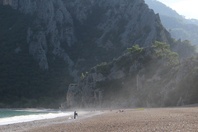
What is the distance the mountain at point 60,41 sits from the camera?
13375cm

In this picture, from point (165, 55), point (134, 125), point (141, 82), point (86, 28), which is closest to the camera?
point (134, 125)

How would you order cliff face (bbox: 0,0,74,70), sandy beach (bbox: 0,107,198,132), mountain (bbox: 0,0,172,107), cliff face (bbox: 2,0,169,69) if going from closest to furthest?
sandy beach (bbox: 0,107,198,132), mountain (bbox: 0,0,172,107), cliff face (bbox: 2,0,169,69), cliff face (bbox: 0,0,74,70)

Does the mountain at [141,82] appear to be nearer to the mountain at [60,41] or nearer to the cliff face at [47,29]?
the mountain at [60,41]

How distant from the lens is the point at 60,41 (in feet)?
476

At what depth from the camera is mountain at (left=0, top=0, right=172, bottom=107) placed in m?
134

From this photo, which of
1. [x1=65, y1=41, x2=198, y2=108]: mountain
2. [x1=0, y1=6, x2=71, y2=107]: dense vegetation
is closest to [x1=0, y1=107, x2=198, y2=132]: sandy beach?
[x1=65, y1=41, x2=198, y2=108]: mountain

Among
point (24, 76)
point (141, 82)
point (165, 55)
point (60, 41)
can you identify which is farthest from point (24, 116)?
point (60, 41)

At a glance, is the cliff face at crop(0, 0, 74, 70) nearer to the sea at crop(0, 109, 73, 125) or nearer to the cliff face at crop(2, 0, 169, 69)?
the cliff face at crop(2, 0, 169, 69)

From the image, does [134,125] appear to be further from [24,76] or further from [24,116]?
[24,76]

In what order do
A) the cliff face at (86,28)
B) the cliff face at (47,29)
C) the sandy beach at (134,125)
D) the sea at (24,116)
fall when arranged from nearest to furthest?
1. the sandy beach at (134,125)
2. the sea at (24,116)
3. the cliff face at (86,28)
4. the cliff face at (47,29)

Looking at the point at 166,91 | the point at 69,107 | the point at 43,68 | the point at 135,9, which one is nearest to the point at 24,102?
the point at 43,68

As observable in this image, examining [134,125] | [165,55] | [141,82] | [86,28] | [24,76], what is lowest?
[134,125]

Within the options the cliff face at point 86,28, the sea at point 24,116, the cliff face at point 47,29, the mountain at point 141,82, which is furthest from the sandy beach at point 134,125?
the cliff face at point 47,29

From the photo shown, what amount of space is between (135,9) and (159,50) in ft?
197
